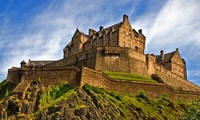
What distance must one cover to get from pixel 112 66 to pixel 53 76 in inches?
569

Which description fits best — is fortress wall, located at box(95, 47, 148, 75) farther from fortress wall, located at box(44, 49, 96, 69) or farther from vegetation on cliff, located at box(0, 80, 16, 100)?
vegetation on cliff, located at box(0, 80, 16, 100)

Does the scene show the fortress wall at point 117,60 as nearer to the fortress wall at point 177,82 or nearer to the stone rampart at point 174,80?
the fortress wall at point 177,82

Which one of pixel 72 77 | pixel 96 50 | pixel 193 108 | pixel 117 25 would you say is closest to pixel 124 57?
pixel 96 50

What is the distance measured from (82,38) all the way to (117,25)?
30.8 feet

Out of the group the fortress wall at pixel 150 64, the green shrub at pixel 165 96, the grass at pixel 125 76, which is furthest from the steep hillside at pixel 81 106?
the fortress wall at pixel 150 64

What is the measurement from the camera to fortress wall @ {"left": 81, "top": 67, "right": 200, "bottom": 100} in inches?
2437

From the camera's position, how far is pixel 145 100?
63.1m

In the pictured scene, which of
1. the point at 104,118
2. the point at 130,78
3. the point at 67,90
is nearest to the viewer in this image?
the point at 104,118

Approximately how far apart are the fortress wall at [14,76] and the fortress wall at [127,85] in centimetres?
1165

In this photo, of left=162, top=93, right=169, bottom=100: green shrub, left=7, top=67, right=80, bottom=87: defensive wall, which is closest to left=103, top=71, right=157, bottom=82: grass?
left=162, top=93, right=169, bottom=100: green shrub

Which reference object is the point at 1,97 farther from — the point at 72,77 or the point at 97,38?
the point at 97,38

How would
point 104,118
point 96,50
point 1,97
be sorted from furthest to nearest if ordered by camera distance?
point 96,50 < point 1,97 < point 104,118

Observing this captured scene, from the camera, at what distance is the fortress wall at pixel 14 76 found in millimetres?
65250

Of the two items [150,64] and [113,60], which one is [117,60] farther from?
[150,64]
